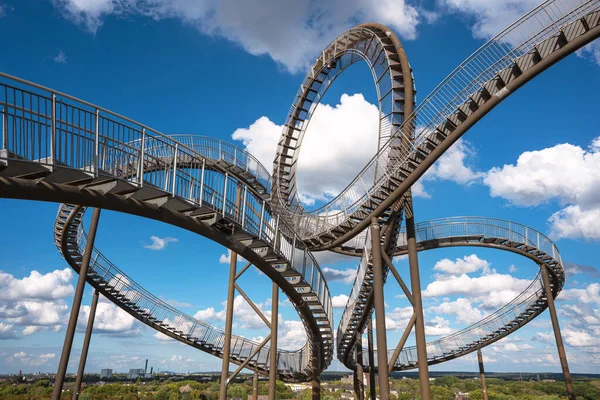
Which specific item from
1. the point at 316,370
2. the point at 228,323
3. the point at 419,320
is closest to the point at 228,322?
the point at 228,323

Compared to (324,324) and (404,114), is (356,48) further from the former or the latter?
(324,324)

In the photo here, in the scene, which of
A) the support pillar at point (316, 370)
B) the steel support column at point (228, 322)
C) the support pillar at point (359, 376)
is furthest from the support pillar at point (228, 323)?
the support pillar at point (359, 376)

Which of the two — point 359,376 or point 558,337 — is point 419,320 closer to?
point 359,376

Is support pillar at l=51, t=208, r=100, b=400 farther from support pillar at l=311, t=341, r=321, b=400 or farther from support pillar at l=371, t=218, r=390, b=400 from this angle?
support pillar at l=371, t=218, r=390, b=400

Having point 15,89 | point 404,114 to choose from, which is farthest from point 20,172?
point 404,114

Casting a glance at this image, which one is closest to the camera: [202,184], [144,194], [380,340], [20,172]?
[20,172]

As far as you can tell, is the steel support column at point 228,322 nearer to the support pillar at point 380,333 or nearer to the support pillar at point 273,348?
the support pillar at point 273,348

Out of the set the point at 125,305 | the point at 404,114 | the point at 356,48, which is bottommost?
the point at 125,305

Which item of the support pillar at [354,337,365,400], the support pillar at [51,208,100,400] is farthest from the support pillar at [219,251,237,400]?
the support pillar at [354,337,365,400]
